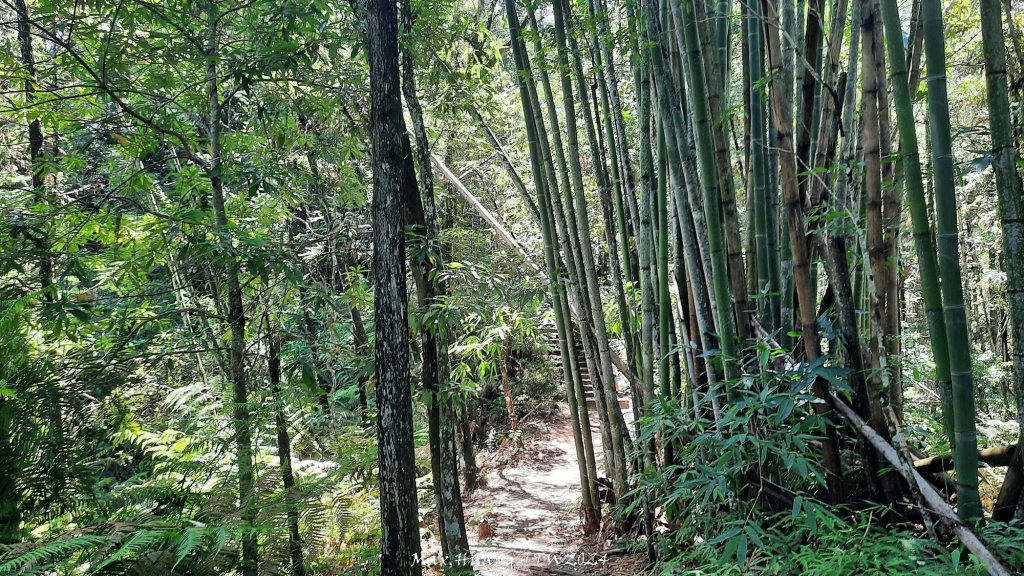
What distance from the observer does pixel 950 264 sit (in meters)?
1.57

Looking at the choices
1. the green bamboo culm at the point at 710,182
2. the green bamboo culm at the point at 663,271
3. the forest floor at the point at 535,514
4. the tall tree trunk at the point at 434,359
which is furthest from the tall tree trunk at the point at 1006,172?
the tall tree trunk at the point at 434,359

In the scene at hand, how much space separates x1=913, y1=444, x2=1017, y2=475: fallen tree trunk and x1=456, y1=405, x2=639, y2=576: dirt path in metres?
1.35

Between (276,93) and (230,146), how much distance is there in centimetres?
54

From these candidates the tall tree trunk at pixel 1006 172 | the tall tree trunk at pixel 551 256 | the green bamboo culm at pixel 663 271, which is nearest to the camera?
the tall tree trunk at pixel 1006 172

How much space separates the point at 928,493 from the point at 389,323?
1.68 metres

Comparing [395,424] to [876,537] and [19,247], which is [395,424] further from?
[19,247]

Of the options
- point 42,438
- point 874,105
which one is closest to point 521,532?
point 42,438

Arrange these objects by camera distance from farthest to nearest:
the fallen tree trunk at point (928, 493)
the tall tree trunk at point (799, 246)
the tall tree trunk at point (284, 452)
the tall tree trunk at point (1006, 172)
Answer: the tall tree trunk at point (284, 452) < the tall tree trunk at point (799, 246) < the tall tree trunk at point (1006, 172) < the fallen tree trunk at point (928, 493)

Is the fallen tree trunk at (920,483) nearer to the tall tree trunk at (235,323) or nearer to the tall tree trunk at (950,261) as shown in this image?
the tall tree trunk at (950,261)

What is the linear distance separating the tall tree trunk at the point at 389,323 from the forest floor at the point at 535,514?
4.12 ft

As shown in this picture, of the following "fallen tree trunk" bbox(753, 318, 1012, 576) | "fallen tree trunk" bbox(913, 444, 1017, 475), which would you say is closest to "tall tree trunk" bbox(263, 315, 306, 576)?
"fallen tree trunk" bbox(753, 318, 1012, 576)

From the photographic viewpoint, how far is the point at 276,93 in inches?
121

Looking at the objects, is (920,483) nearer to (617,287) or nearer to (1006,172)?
(1006,172)

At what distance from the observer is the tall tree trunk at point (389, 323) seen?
2092mm
